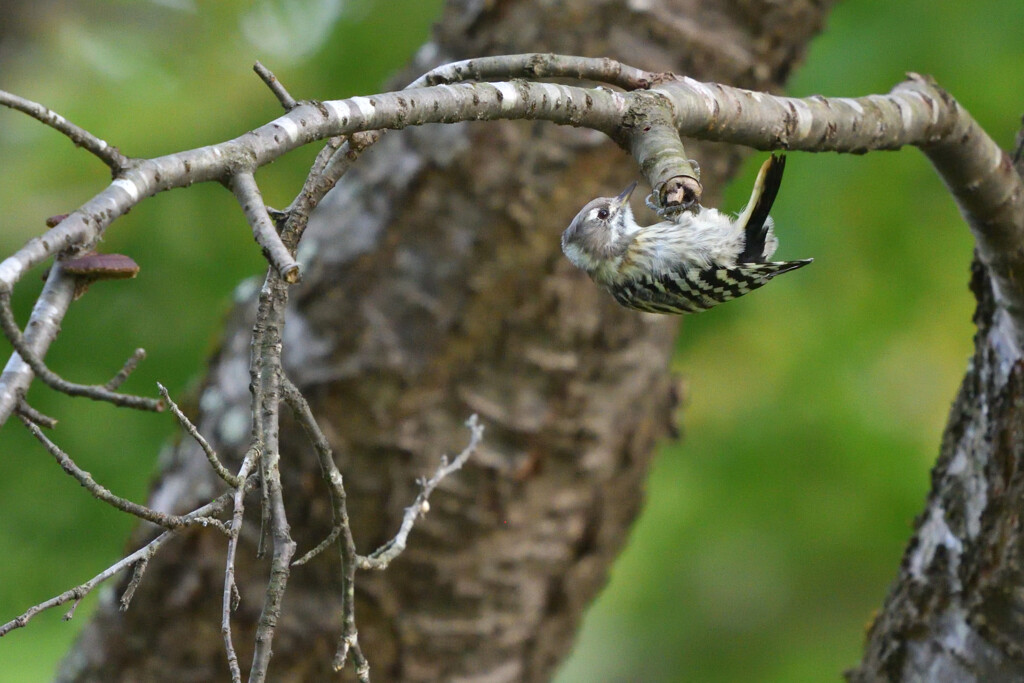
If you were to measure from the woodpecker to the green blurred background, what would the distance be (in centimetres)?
153

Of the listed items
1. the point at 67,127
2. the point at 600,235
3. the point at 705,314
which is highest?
the point at 705,314

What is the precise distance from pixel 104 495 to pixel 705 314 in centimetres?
372

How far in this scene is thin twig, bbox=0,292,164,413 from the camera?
2.89ft

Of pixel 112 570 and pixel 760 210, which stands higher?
pixel 760 210

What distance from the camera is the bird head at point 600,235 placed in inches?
108

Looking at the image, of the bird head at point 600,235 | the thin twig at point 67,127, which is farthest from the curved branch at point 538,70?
the bird head at point 600,235

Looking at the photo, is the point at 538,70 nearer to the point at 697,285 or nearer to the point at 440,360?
the point at 697,285

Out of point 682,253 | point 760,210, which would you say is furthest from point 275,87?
point 682,253

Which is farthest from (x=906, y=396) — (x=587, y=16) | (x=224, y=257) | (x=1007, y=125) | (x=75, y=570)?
(x=75, y=570)

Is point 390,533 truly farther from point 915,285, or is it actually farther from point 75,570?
point 915,285

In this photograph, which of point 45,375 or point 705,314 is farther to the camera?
point 705,314

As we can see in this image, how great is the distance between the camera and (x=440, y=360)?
11.1ft

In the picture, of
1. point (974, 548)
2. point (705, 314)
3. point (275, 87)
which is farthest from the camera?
point (705, 314)

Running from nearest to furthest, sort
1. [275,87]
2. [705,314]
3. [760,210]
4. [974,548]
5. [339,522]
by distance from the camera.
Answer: [275,87] → [339,522] → [760,210] → [974,548] → [705,314]
